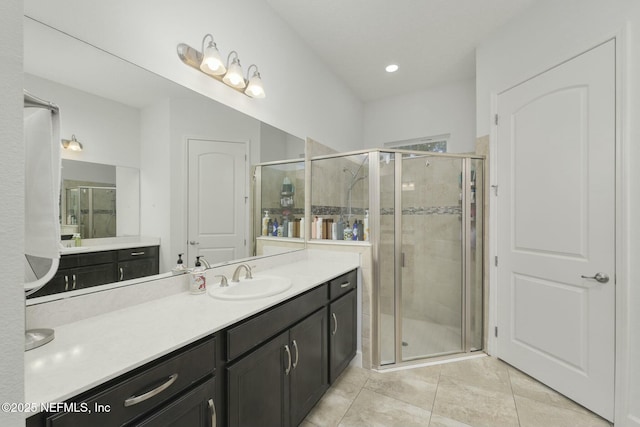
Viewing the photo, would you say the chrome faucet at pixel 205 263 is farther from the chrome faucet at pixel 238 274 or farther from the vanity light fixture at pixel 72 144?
the vanity light fixture at pixel 72 144

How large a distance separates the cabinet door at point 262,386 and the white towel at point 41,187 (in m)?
0.76

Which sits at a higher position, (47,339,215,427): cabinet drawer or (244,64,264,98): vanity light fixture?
(244,64,264,98): vanity light fixture

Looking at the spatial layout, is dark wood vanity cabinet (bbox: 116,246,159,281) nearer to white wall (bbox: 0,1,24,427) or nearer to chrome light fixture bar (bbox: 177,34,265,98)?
white wall (bbox: 0,1,24,427)

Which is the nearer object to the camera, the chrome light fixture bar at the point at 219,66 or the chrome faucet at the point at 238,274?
the chrome light fixture bar at the point at 219,66

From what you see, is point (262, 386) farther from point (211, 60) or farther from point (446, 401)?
point (211, 60)

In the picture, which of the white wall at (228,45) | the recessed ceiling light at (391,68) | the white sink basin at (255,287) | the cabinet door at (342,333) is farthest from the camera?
the recessed ceiling light at (391,68)

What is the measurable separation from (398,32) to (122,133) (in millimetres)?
2377

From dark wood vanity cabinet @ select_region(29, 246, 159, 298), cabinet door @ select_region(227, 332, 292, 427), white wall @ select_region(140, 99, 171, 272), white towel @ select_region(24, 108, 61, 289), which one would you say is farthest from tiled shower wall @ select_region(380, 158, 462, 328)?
white towel @ select_region(24, 108, 61, 289)

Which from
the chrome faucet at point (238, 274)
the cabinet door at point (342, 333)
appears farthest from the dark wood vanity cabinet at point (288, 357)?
the chrome faucet at point (238, 274)

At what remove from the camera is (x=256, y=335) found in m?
1.16

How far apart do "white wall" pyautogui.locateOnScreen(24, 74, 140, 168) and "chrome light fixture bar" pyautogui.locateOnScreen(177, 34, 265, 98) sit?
459 mm

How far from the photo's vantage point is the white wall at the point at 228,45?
114 cm

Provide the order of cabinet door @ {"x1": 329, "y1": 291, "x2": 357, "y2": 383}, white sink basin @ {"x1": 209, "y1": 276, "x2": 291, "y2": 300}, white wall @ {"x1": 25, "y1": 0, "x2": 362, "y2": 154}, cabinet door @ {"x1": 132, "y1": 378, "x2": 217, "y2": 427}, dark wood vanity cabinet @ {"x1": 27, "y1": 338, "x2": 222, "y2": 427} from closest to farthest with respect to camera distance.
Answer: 1. dark wood vanity cabinet @ {"x1": 27, "y1": 338, "x2": 222, "y2": 427}
2. cabinet door @ {"x1": 132, "y1": 378, "x2": 217, "y2": 427}
3. white wall @ {"x1": 25, "y1": 0, "x2": 362, "y2": 154}
4. white sink basin @ {"x1": 209, "y1": 276, "x2": 291, "y2": 300}
5. cabinet door @ {"x1": 329, "y1": 291, "x2": 357, "y2": 383}

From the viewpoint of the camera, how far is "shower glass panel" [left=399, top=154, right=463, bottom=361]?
7.91 ft
